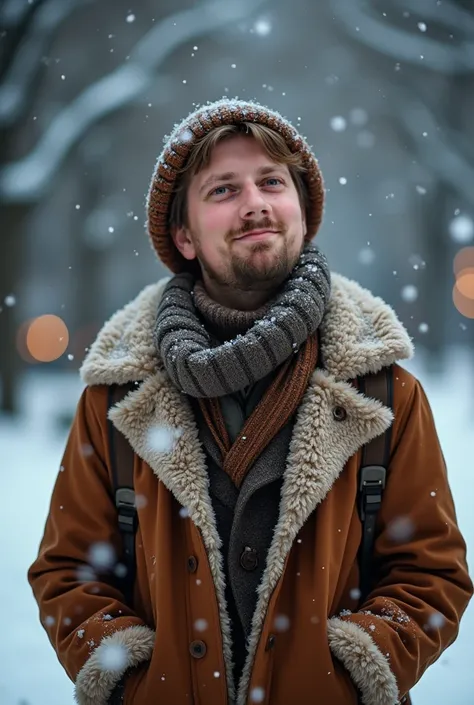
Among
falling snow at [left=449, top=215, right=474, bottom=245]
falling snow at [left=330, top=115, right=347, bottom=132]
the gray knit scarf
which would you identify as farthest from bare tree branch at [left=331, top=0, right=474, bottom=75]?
the gray knit scarf

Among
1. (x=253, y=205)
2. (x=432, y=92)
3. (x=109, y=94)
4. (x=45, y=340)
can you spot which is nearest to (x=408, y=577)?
(x=253, y=205)

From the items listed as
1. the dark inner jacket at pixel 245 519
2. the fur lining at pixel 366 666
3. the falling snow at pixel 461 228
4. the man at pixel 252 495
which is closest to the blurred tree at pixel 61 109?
the man at pixel 252 495

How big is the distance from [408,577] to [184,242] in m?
1.63

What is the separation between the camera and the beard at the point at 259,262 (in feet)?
8.15

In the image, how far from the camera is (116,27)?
960cm

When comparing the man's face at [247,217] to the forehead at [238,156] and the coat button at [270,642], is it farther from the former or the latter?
the coat button at [270,642]

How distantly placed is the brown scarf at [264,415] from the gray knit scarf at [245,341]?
6 centimetres

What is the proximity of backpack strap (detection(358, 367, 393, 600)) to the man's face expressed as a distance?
0.58 metres

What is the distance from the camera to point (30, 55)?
7.50 meters

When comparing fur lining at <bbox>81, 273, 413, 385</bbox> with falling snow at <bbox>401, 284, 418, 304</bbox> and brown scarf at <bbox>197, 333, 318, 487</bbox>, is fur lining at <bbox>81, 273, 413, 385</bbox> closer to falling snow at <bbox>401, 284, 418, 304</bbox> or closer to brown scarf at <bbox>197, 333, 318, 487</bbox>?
brown scarf at <bbox>197, 333, 318, 487</bbox>

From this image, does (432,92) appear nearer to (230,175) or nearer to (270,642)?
(230,175)

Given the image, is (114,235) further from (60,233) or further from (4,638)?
(4,638)

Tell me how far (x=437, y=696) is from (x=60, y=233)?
1792cm

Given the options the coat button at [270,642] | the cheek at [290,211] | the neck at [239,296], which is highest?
the cheek at [290,211]
